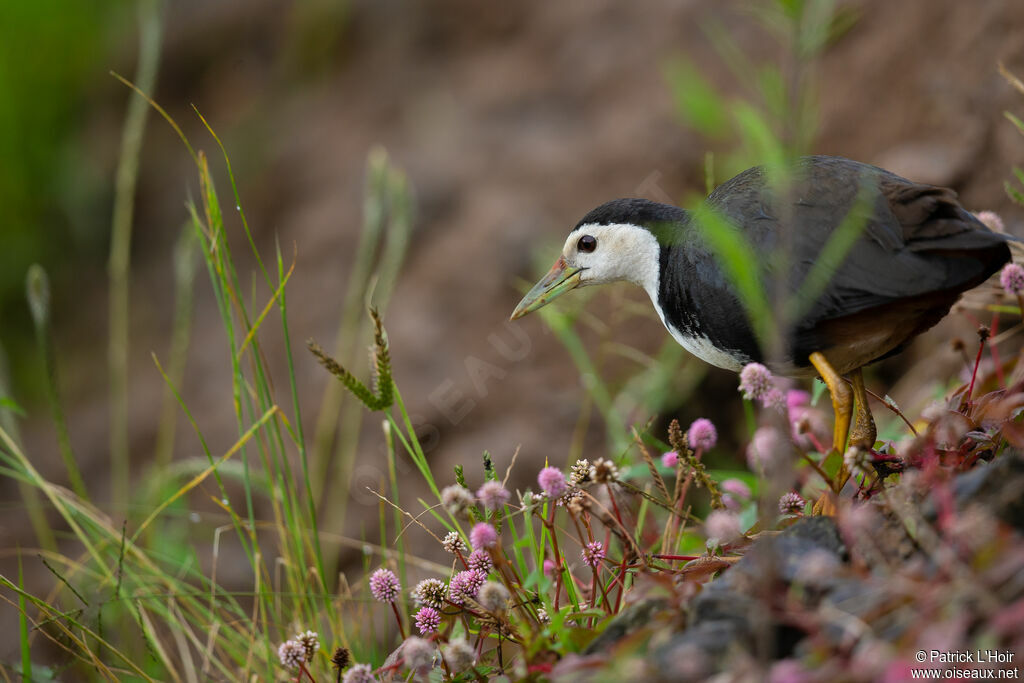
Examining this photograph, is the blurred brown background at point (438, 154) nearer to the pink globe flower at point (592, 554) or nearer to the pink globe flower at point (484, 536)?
the pink globe flower at point (592, 554)

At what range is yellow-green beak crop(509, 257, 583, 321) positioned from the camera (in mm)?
2916

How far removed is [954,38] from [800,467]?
234 cm

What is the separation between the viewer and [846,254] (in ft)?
6.81

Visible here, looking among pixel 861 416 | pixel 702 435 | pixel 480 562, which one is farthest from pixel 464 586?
pixel 861 416

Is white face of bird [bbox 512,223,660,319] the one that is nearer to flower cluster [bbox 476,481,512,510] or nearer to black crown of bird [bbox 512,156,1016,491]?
black crown of bird [bbox 512,156,1016,491]

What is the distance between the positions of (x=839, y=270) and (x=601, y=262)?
34.4 inches

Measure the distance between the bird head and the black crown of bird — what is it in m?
0.10

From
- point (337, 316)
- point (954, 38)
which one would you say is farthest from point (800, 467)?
point (337, 316)

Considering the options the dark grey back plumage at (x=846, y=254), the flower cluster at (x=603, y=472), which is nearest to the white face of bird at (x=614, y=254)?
the dark grey back plumage at (x=846, y=254)

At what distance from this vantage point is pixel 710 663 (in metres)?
1.31

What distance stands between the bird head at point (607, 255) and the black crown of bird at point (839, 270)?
10 centimetres

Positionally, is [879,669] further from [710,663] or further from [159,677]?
[159,677]

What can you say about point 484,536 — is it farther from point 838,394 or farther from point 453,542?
point 838,394

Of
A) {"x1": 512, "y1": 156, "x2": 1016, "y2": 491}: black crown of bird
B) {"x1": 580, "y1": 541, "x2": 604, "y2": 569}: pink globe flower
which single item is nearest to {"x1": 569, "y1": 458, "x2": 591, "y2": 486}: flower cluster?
{"x1": 580, "y1": 541, "x2": 604, "y2": 569}: pink globe flower
